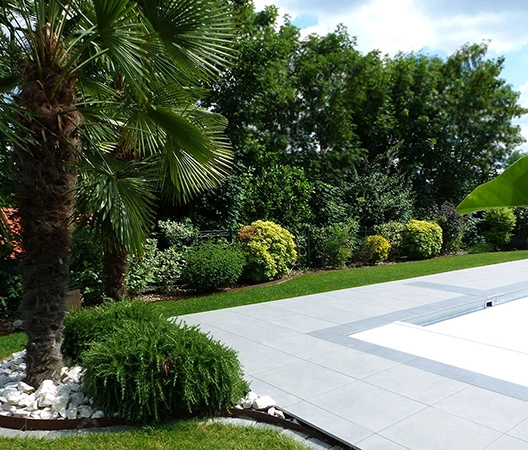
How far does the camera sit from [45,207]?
4168 millimetres

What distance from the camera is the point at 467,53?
71.5 ft

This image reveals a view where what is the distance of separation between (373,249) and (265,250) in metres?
4.83

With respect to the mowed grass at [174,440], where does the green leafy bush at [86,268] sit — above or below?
above

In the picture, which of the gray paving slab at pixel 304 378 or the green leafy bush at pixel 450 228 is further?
the green leafy bush at pixel 450 228

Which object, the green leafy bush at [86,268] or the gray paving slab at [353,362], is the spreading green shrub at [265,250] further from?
the gray paving slab at [353,362]

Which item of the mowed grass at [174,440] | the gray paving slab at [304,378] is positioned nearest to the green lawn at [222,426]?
the mowed grass at [174,440]

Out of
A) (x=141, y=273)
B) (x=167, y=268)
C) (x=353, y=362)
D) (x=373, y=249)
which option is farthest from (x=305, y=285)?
(x=353, y=362)

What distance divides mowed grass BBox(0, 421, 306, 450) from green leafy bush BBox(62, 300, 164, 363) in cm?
122

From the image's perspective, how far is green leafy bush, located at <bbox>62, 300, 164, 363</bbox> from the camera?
4852mm

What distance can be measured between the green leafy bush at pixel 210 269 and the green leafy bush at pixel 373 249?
556 centimetres

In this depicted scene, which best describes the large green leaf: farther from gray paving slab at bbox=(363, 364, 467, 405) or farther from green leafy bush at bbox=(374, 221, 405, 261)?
green leafy bush at bbox=(374, 221, 405, 261)

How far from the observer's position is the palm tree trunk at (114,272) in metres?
6.87

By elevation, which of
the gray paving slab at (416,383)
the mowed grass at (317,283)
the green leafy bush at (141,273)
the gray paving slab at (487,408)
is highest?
the green leafy bush at (141,273)

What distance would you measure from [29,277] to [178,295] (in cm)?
581
